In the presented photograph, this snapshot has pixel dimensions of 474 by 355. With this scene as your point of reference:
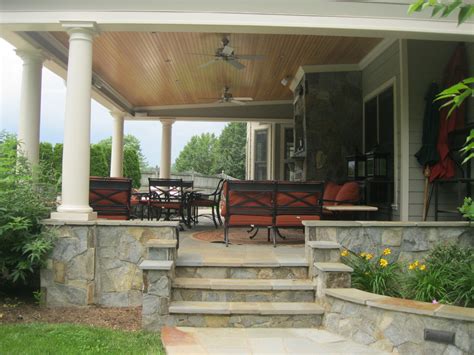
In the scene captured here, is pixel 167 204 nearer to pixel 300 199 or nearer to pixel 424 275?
pixel 300 199

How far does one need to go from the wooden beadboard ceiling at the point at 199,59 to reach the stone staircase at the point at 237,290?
371 cm

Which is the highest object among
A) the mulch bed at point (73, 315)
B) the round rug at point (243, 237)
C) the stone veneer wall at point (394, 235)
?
the stone veneer wall at point (394, 235)

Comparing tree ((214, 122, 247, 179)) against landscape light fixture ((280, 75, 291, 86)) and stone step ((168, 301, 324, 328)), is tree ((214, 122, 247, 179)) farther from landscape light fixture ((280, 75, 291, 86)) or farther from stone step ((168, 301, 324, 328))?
stone step ((168, 301, 324, 328))

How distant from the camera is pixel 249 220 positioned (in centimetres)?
485

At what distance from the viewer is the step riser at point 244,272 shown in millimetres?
3922

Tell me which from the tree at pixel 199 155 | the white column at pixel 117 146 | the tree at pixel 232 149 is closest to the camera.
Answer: the white column at pixel 117 146

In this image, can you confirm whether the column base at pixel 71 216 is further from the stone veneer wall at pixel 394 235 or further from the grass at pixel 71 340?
the stone veneer wall at pixel 394 235

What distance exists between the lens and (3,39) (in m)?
5.43

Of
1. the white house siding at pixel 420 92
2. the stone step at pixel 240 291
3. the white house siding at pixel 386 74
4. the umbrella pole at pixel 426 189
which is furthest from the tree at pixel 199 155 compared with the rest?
the stone step at pixel 240 291

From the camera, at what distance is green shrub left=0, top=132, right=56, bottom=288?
12.6 ft

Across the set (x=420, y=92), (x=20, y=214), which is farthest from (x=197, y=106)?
(x=20, y=214)

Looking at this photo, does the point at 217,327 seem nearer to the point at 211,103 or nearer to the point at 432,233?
the point at 432,233

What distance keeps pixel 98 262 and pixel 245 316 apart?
157 cm

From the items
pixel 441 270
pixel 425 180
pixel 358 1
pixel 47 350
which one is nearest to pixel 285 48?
pixel 358 1
